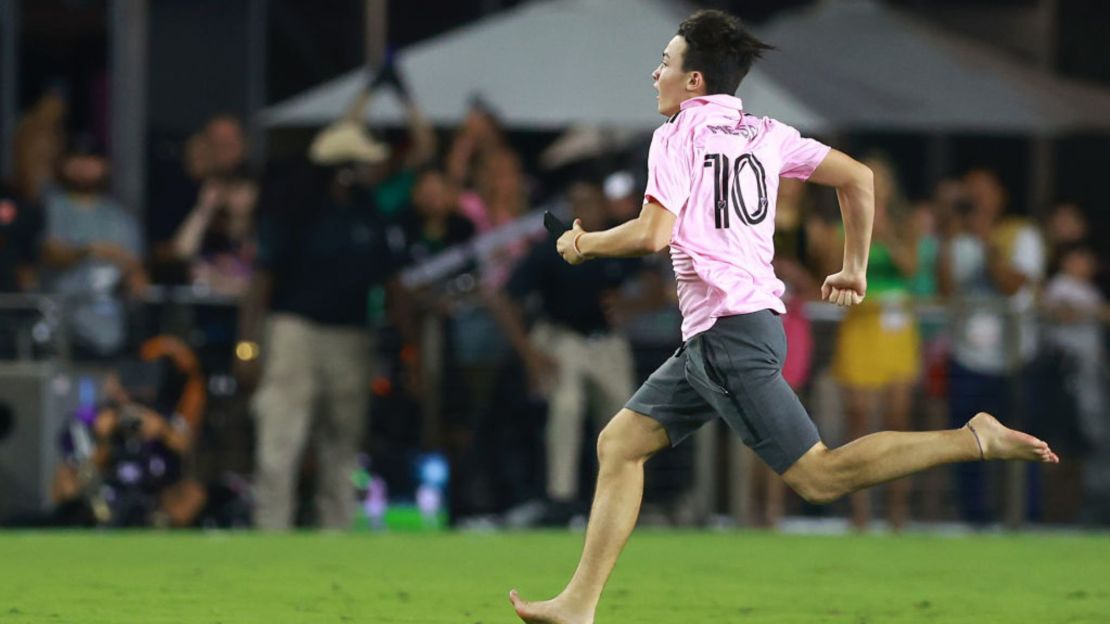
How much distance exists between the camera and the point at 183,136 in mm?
18078

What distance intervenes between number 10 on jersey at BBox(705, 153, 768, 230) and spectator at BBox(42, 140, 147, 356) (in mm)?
7266

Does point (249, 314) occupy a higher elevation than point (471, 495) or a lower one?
higher

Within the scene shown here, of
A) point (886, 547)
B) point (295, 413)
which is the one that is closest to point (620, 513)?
point (886, 547)

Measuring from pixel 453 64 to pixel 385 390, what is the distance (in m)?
2.34

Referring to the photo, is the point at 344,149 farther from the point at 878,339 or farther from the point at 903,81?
the point at 903,81

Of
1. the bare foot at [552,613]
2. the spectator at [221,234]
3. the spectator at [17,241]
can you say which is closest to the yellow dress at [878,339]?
the spectator at [221,234]

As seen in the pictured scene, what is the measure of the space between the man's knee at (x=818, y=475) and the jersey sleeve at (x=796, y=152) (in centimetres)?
93

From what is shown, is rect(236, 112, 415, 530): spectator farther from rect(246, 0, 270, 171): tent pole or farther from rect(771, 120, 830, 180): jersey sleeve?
rect(771, 120, 830, 180): jersey sleeve

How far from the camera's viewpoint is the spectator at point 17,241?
14.3m

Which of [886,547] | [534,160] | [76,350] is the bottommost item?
[886,547]

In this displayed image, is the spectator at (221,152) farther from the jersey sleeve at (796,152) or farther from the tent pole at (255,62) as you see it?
the jersey sleeve at (796,152)

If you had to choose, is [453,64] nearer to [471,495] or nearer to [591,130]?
[591,130]

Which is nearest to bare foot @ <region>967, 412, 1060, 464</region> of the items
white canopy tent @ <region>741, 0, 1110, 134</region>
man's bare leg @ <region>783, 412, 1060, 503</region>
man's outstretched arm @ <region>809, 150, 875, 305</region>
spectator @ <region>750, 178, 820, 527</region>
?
man's bare leg @ <region>783, 412, 1060, 503</region>

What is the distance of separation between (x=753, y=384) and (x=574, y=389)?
21.9 ft
